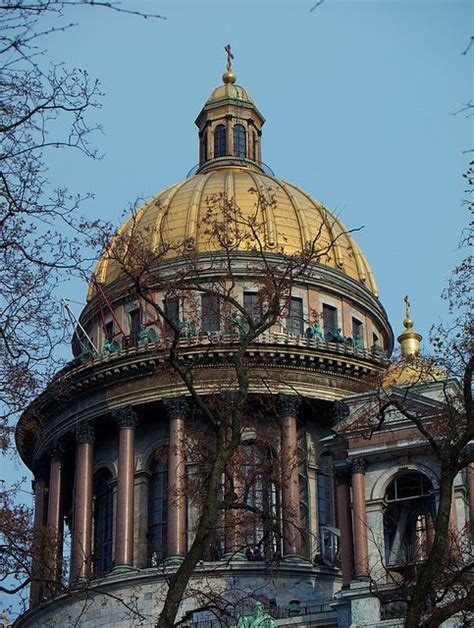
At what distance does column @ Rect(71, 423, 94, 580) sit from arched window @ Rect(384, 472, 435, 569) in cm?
1769

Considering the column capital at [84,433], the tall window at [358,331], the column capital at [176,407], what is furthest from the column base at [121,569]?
the tall window at [358,331]

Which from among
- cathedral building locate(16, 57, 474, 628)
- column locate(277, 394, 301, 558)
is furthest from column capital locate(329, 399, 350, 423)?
column locate(277, 394, 301, 558)

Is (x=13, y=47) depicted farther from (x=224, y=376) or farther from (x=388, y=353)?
(x=388, y=353)

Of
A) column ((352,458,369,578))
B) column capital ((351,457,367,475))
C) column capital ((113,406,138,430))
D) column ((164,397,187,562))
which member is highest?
column capital ((113,406,138,430))

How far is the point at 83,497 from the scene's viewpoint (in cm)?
6450

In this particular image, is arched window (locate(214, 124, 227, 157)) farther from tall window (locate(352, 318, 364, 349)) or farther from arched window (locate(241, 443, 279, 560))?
arched window (locate(241, 443, 279, 560))

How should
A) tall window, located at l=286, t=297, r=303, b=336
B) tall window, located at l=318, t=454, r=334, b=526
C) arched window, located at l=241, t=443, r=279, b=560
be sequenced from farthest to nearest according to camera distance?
tall window, located at l=286, t=297, r=303, b=336 < tall window, located at l=318, t=454, r=334, b=526 < arched window, located at l=241, t=443, r=279, b=560

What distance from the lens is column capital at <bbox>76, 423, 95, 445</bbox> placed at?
65875 mm

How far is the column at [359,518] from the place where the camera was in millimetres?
45500

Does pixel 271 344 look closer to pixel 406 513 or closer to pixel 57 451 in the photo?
pixel 57 451

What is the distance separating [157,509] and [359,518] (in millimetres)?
20366

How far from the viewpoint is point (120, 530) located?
6241 cm

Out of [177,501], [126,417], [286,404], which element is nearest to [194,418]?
[126,417]

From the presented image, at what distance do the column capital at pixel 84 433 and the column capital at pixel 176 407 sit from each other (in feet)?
14.2
